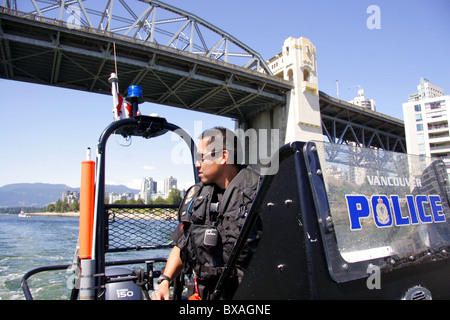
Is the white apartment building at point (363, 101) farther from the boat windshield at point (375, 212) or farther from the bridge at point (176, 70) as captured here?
the boat windshield at point (375, 212)

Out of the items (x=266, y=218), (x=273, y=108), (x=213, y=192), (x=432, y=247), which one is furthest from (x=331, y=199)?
Result: (x=273, y=108)

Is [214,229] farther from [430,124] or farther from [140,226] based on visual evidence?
[430,124]

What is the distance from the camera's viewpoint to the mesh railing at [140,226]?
2721mm

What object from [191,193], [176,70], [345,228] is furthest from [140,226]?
[176,70]

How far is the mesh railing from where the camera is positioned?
2721 mm

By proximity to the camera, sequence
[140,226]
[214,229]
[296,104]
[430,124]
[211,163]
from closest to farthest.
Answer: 1. [214,229]
2. [211,163]
3. [140,226]
4. [296,104]
5. [430,124]

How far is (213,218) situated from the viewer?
173 centimetres

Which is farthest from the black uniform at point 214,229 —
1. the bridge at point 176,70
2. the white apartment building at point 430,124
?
the white apartment building at point 430,124

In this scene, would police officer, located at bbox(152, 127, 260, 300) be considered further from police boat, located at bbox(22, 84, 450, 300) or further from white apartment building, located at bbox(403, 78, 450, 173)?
white apartment building, located at bbox(403, 78, 450, 173)

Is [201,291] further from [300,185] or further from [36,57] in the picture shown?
[36,57]

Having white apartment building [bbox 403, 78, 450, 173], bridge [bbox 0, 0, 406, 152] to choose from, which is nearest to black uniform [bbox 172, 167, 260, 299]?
bridge [bbox 0, 0, 406, 152]

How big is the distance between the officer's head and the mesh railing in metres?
1.02

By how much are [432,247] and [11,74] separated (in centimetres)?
3113

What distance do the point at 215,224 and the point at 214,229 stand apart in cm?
9
